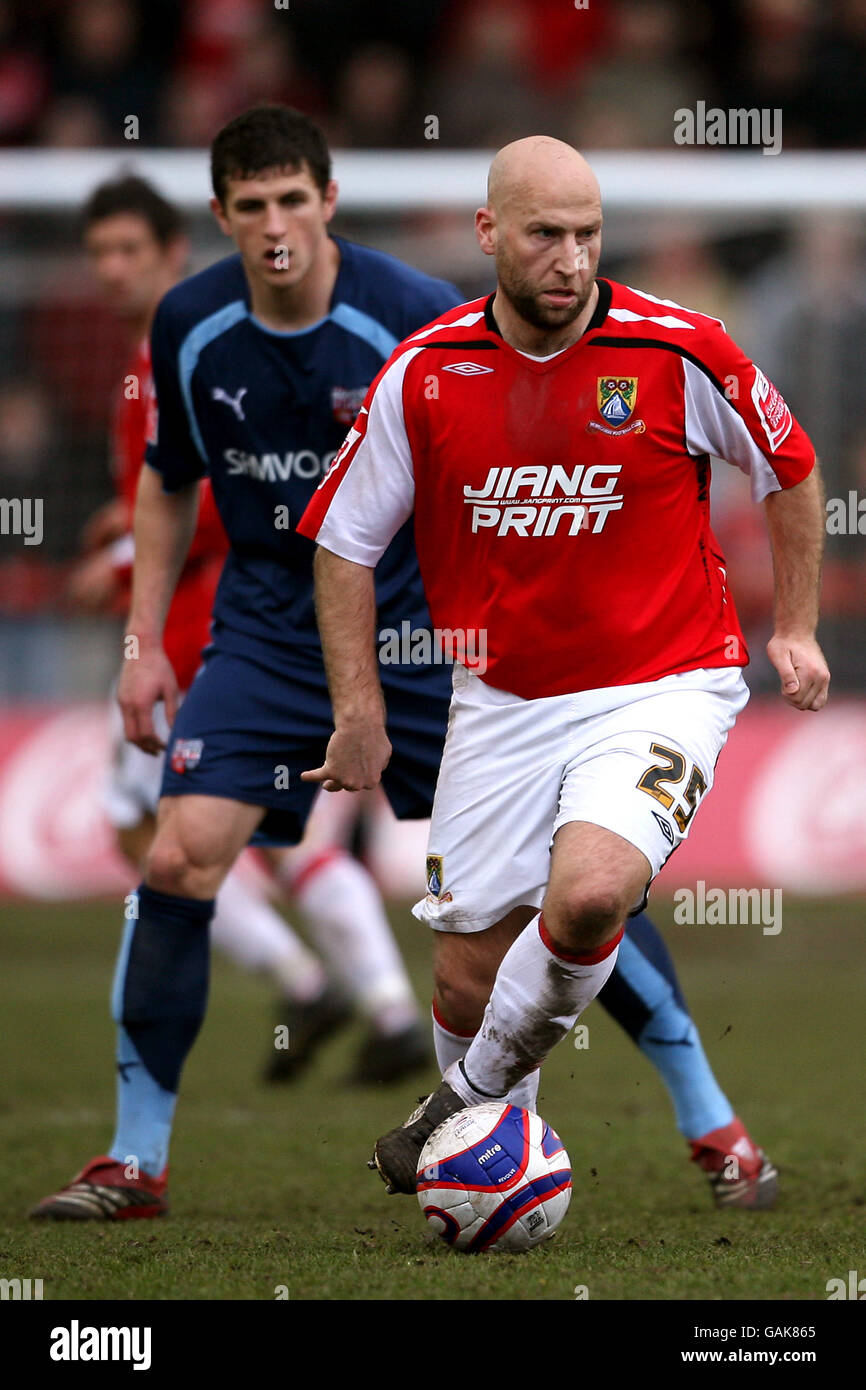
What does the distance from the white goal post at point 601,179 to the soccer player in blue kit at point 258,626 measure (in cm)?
464

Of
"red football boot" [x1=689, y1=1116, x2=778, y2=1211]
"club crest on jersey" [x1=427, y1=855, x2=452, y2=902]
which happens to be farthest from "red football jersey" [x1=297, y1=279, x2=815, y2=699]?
"red football boot" [x1=689, y1=1116, x2=778, y2=1211]

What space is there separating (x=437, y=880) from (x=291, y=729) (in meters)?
0.80

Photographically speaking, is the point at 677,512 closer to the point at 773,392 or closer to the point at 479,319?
the point at 773,392

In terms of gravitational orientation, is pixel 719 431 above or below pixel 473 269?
below

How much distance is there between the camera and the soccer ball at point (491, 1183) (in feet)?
12.9

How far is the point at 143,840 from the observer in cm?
653

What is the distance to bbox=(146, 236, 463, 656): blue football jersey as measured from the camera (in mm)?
4867

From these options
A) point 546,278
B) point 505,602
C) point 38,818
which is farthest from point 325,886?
point 38,818

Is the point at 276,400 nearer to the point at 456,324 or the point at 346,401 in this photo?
the point at 346,401

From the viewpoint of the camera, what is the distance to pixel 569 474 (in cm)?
404

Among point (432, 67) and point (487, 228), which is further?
point (432, 67)

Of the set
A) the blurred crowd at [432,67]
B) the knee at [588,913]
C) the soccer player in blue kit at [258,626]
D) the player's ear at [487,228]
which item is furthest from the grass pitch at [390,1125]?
the blurred crowd at [432,67]

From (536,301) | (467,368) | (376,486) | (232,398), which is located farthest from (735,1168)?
(232,398)

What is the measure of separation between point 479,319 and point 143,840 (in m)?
2.90
